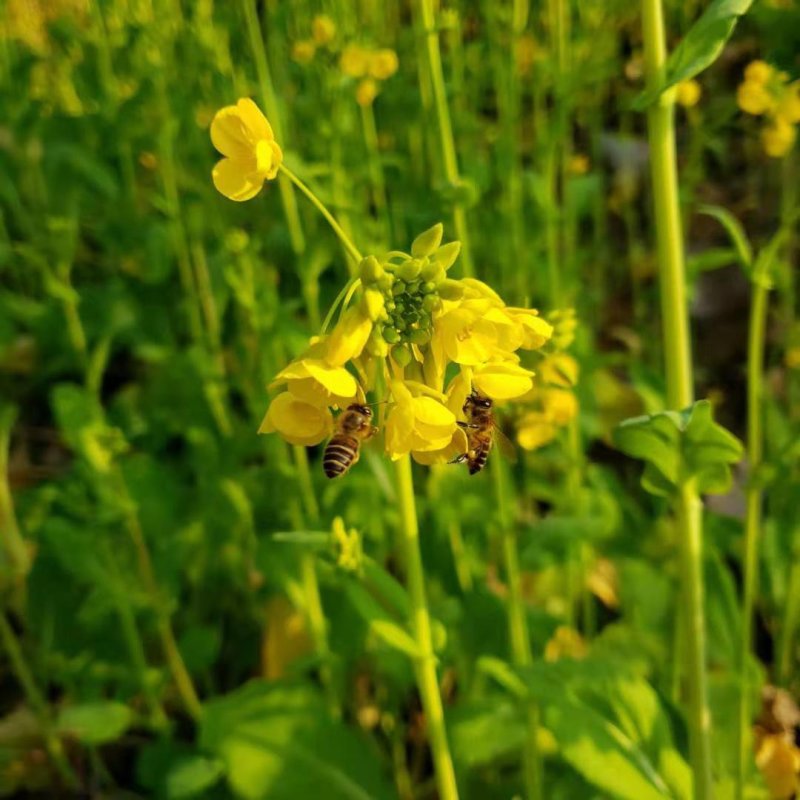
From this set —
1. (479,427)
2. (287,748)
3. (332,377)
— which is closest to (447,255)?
(332,377)

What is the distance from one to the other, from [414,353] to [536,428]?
0.58 metres


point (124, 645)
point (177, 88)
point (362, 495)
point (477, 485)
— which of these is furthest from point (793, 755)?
point (177, 88)

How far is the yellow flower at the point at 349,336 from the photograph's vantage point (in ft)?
2.41

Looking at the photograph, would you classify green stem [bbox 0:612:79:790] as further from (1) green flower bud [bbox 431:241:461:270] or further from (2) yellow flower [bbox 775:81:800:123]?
(2) yellow flower [bbox 775:81:800:123]

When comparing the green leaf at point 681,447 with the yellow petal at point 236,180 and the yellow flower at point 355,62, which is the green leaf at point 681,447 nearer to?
the yellow petal at point 236,180

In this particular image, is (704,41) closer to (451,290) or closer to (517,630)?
(451,290)

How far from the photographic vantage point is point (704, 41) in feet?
2.97

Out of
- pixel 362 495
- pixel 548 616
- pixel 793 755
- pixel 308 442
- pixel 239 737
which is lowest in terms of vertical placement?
pixel 793 755

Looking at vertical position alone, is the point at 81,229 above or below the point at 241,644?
above

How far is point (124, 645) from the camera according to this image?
1.72m

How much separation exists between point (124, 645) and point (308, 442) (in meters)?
1.12

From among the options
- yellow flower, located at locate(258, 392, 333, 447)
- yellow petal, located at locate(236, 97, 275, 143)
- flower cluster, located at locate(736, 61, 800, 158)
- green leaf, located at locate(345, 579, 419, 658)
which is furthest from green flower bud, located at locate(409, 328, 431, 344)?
flower cluster, located at locate(736, 61, 800, 158)

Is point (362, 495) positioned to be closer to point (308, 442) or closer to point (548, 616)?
point (548, 616)

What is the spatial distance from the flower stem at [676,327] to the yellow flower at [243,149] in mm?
455
